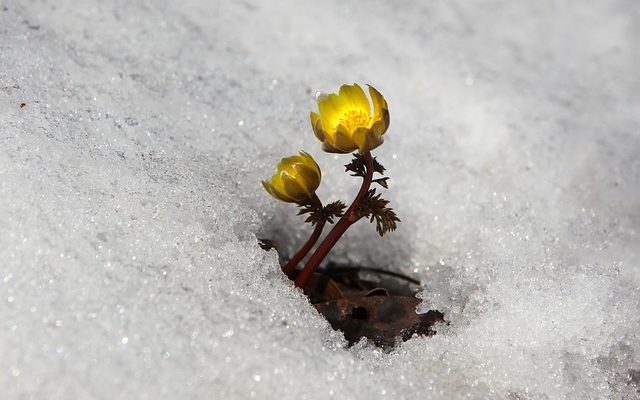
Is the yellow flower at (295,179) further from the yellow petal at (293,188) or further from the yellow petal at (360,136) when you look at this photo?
the yellow petal at (360,136)

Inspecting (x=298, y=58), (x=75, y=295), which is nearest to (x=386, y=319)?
(x=75, y=295)

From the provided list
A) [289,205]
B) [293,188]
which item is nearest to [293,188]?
[293,188]

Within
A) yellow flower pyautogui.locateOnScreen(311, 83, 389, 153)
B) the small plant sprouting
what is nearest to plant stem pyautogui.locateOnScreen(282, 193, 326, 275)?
the small plant sprouting

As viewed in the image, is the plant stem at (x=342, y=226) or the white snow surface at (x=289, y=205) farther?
the plant stem at (x=342, y=226)

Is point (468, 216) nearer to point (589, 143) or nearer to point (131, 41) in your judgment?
point (589, 143)

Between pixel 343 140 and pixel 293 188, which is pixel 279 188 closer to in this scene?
pixel 293 188

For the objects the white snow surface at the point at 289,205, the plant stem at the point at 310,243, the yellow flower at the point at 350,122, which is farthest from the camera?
the plant stem at the point at 310,243

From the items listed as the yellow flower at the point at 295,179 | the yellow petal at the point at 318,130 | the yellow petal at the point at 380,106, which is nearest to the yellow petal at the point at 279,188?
the yellow flower at the point at 295,179

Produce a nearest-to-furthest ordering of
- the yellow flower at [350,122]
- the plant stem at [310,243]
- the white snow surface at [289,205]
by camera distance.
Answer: the white snow surface at [289,205] < the yellow flower at [350,122] < the plant stem at [310,243]
